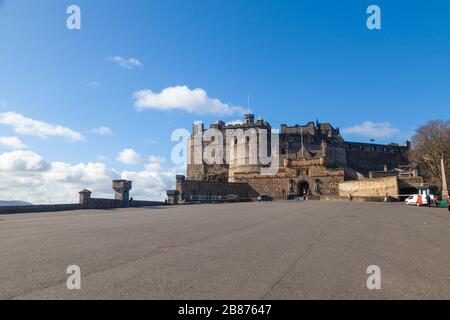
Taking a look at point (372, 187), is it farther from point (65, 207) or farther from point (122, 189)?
point (65, 207)

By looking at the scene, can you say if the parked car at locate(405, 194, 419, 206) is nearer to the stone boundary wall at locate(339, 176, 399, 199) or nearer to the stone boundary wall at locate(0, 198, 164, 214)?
the stone boundary wall at locate(339, 176, 399, 199)

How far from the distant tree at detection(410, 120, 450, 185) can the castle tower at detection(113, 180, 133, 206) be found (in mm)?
38117

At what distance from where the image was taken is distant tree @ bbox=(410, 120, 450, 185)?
1992 inches

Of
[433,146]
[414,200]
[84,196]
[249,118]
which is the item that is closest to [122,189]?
[84,196]

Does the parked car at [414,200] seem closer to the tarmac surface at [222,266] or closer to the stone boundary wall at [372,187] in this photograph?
the stone boundary wall at [372,187]

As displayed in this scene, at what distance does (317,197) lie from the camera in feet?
200

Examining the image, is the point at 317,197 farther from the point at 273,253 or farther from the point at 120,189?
the point at 273,253

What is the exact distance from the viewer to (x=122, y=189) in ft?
116

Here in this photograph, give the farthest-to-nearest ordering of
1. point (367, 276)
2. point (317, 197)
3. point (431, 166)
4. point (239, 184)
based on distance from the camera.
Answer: point (239, 184), point (317, 197), point (431, 166), point (367, 276)

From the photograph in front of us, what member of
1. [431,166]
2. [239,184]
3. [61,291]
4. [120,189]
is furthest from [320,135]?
[61,291]

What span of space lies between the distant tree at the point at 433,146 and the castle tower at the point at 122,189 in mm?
38117

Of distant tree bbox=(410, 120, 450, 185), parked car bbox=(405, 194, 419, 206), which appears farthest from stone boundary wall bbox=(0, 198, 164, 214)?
distant tree bbox=(410, 120, 450, 185)

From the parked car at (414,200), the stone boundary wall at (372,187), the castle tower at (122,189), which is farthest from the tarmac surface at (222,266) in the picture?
the stone boundary wall at (372,187)
